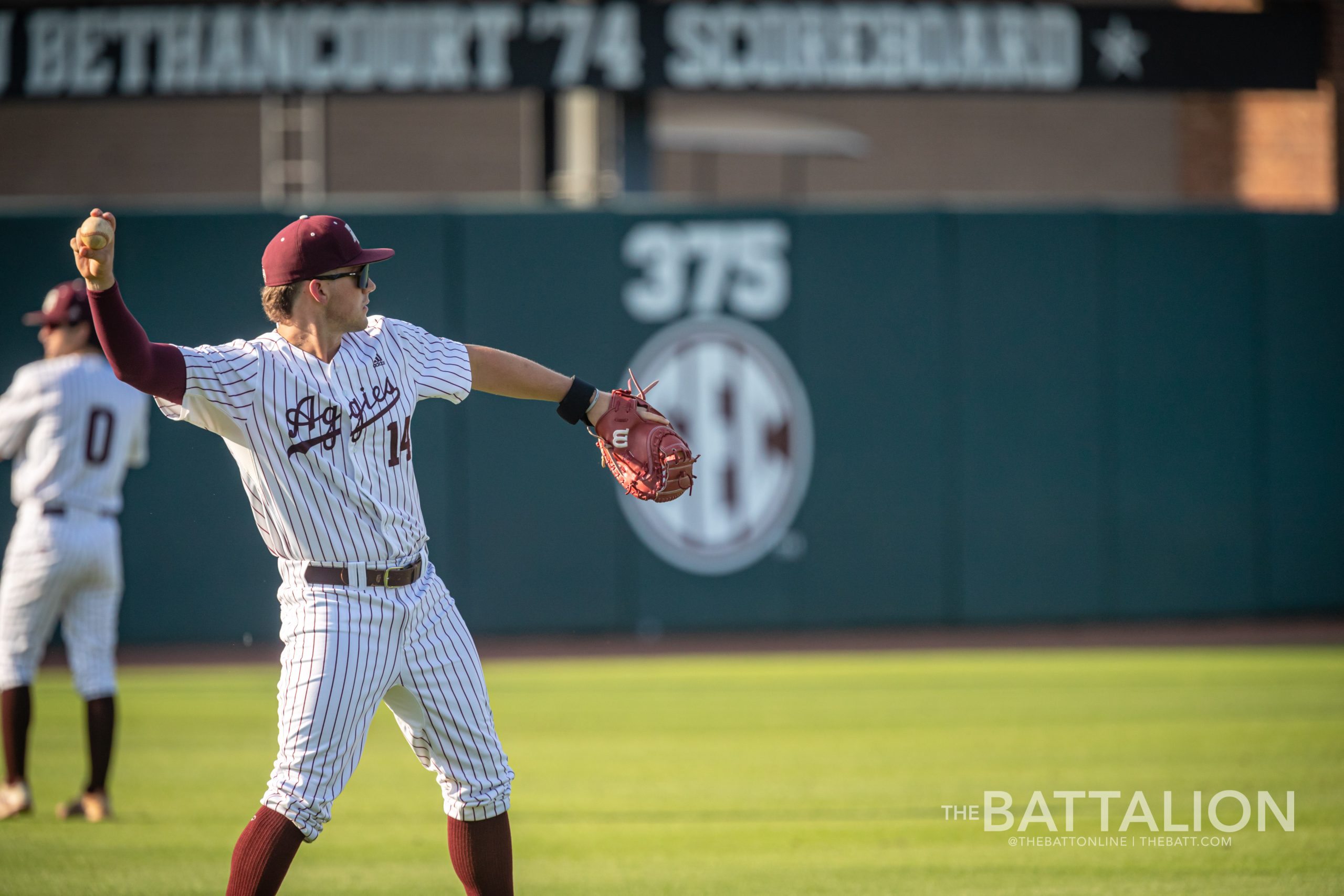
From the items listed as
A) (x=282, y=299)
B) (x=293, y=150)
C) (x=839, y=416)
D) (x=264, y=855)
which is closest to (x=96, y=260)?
(x=282, y=299)

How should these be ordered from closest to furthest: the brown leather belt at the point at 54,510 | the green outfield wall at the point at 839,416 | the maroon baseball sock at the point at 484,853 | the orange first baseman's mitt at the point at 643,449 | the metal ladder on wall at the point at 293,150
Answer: the maroon baseball sock at the point at 484,853 < the orange first baseman's mitt at the point at 643,449 < the brown leather belt at the point at 54,510 < the green outfield wall at the point at 839,416 < the metal ladder on wall at the point at 293,150

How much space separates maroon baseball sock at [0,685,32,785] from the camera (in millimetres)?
5875

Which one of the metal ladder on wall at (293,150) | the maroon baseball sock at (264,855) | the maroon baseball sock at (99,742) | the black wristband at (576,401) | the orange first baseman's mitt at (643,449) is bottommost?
the maroon baseball sock at (99,742)

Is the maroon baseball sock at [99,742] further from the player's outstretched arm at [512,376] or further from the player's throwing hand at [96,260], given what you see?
the player's throwing hand at [96,260]

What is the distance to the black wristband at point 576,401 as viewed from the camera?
13.0ft

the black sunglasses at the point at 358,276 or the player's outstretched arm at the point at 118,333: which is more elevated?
the black sunglasses at the point at 358,276

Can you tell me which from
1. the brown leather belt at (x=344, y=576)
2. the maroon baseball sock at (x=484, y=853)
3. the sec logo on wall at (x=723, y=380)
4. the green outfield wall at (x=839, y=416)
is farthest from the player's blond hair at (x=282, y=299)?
the sec logo on wall at (x=723, y=380)

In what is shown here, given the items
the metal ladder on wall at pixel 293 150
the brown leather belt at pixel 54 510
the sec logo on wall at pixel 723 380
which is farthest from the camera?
the metal ladder on wall at pixel 293 150

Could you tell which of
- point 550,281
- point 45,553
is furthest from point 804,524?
point 45,553

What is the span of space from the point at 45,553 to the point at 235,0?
23.3 feet

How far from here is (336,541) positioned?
355cm

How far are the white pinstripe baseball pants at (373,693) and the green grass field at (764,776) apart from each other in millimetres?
1309

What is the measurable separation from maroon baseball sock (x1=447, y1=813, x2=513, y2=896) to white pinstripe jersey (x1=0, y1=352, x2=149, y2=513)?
3.22m

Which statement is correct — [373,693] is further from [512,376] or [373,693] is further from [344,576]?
[512,376]
